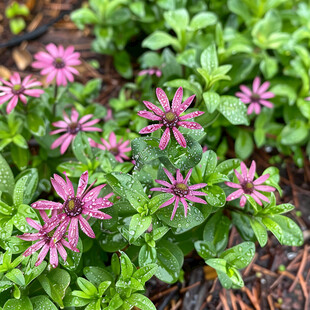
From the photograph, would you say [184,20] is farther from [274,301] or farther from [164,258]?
[274,301]

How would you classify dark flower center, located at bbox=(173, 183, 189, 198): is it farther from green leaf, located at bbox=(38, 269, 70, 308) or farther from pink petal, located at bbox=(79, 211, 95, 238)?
green leaf, located at bbox=(38, 269, 70, 308)

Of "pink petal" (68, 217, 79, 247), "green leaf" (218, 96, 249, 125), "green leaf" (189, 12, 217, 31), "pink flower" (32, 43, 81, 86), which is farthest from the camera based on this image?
"green leaf" (189, 12, 217, 31)

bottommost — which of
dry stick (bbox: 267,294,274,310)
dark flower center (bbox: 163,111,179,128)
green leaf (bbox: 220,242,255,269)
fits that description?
dry stick (bbox: 267,294,274,310)

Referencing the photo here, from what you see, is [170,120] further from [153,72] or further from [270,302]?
[270,302]

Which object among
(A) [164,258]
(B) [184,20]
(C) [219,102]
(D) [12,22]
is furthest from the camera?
(D) [12,22]

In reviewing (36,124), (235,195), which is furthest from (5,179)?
(235,195)

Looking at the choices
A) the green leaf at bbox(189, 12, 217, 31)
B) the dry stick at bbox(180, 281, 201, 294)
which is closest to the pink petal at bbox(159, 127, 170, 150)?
the dry stick at bbox(180, 281, 201, 294)

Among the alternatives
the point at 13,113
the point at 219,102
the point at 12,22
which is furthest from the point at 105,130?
the point at 12,22
